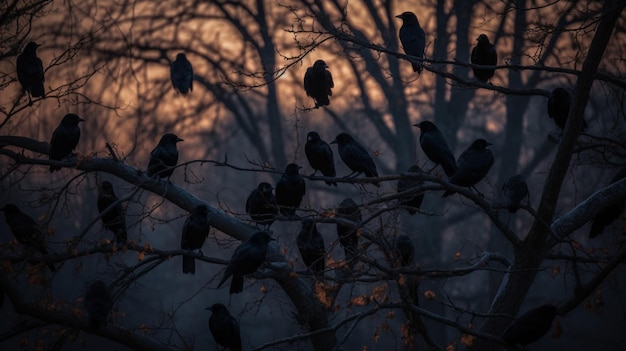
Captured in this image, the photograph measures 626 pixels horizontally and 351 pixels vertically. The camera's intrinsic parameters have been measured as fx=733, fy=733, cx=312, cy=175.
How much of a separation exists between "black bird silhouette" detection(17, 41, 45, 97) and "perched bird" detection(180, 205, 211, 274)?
2.82 meters

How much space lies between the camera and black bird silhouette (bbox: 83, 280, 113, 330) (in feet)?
24.2

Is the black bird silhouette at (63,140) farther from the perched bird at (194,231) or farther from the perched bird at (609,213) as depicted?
the perched bird at (609,213)

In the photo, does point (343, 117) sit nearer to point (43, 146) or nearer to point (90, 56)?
point (90, 56)

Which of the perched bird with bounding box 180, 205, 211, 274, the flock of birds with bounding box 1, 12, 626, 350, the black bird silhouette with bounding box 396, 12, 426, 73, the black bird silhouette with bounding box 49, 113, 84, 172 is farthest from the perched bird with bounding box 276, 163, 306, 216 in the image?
the black bird silhouette with bounding box 49, 113, 84, 172

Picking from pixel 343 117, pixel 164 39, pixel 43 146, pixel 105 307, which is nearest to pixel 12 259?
pixel 105 307

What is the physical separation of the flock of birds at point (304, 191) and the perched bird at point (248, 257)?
0.4 inches

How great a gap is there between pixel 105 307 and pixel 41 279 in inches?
28.1

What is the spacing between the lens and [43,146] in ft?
30.1

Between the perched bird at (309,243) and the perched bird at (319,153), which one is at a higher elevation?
the perched bird at (319,153)

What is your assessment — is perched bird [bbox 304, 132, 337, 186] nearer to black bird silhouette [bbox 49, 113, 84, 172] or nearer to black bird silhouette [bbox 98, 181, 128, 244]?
black bird silhouette [bbox 98, 181, 128, 244]

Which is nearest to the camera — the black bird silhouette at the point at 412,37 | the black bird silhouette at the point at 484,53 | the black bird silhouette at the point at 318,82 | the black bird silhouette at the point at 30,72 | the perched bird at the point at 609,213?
the perched bird at the point at 609,213

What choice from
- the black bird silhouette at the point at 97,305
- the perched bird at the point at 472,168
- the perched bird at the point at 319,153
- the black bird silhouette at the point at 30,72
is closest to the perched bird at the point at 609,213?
the perched bird at the point at 472,168

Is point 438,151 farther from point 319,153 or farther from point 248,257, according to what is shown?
point 248,257

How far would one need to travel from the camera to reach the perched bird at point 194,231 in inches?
333
